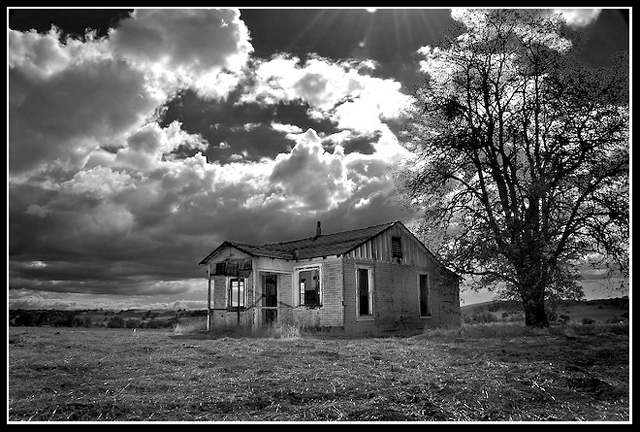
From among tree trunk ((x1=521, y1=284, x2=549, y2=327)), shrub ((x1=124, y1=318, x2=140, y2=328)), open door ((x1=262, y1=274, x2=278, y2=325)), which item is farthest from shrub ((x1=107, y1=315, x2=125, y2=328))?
tree trunk ((x1=521, y1=284, x2=549, y2=327))

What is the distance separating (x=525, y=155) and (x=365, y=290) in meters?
8.70

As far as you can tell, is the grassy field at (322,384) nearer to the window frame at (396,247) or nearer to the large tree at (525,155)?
the large tree at (525,155)

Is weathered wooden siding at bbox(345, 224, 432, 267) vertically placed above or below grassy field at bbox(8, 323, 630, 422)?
above

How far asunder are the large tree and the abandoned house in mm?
2858

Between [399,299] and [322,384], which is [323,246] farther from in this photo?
[322,384]

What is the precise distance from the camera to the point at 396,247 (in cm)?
2411

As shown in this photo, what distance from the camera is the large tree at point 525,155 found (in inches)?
666

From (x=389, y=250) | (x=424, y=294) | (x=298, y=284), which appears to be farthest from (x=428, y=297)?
(x=298, y=284)

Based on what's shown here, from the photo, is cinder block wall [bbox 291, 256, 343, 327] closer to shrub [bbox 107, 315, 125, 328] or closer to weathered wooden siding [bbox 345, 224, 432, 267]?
weathered wooden siding [bbox 345, 224, 432, 267]

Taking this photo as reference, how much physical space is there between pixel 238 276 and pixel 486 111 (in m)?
12.5

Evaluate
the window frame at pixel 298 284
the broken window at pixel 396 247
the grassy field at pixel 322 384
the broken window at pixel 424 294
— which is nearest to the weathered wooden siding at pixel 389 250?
the broken window at pixel 396 247

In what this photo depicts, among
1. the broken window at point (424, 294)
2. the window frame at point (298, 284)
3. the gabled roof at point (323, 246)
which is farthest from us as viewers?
the broken window at point (424, 294)

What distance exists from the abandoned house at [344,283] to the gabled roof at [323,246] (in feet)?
0.16

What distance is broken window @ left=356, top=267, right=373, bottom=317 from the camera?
22109 mm
